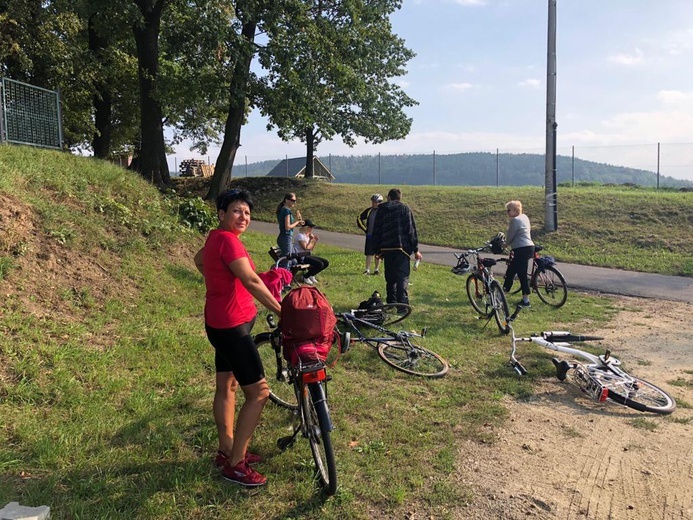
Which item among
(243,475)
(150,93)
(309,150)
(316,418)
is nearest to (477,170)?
(309,150)

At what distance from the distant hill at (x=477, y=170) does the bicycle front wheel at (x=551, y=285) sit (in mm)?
20285

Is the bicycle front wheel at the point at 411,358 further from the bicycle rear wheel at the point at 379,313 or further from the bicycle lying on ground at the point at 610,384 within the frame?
the bicycle lying on ground at the point at 610,384

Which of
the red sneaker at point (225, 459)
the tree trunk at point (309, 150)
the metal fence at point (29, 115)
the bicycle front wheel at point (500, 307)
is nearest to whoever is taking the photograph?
the red sneaker at point (225, 459)

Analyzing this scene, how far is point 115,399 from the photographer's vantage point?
4230 millimetres

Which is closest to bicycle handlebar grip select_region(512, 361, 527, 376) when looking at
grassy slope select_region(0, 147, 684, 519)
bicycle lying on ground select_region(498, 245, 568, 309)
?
grassy slope select_region(0, 147, 684, 519)

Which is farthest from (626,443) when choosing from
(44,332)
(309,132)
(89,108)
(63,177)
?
(309,132)

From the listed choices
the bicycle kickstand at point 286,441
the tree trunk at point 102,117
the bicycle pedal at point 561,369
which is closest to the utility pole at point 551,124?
the bicycle pedal at point 561,369

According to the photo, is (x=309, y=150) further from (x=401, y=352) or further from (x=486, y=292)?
(x=401, y=352)

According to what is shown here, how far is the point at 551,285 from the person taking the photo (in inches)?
344

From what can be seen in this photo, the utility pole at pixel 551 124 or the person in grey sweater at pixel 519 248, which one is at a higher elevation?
the utility pole at pixel 551 124

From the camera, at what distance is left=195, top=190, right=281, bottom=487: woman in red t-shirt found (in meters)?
3.02

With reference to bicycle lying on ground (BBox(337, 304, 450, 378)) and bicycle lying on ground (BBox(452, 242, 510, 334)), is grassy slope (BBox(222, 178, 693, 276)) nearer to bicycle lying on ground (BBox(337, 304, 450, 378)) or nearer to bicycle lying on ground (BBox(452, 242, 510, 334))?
bicycle lying on ground (BBox(452, 242, 510, 334))

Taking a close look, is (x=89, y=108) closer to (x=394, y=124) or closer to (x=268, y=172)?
(x=394, y=124)

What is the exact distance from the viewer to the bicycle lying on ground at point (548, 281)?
859 centimetres
